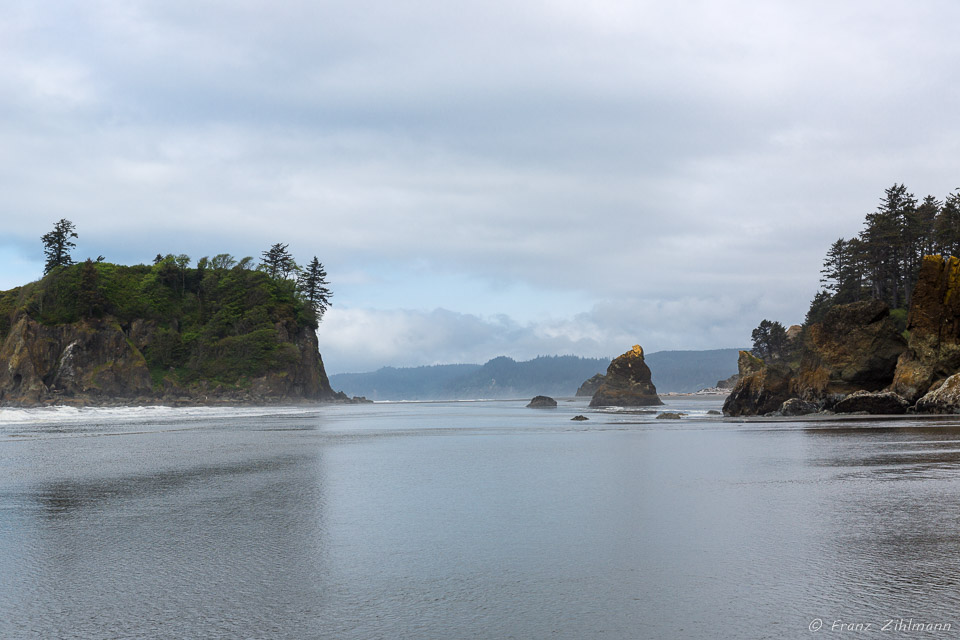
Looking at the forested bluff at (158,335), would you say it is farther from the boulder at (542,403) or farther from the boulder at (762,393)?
the boulder at (762,393)

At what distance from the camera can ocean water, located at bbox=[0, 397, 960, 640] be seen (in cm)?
542

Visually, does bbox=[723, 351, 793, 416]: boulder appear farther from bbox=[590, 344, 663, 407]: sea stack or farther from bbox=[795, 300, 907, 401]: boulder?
bbox=[590, 344, 663, 407]: sea stack

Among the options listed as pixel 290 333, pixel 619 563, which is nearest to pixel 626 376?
pixel 290 333

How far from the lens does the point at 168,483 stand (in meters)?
13.8

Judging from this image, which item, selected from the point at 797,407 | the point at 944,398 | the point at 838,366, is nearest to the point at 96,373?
the point at 797,407

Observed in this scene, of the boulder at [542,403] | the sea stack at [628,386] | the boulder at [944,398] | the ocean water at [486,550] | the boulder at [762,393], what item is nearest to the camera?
the ocean water at [486,550]

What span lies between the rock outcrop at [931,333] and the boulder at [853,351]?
224 cm

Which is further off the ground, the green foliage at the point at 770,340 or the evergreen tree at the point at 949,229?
the evergreen tree at the point at 949,229

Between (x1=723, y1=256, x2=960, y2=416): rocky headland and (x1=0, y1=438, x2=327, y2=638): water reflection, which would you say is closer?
(x1=0, y1=438, x2=327, y2=638): water reflection

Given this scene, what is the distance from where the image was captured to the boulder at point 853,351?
1734 inches

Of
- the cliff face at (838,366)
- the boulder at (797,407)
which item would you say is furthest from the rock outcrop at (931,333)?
the boulder at (797,407)

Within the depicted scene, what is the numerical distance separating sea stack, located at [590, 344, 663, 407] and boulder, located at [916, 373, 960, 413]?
1994 inches

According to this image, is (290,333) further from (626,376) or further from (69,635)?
(69,635)

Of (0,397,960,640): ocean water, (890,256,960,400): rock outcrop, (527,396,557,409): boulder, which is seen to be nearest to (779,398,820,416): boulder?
(890,256,960,400): rock outcrop
